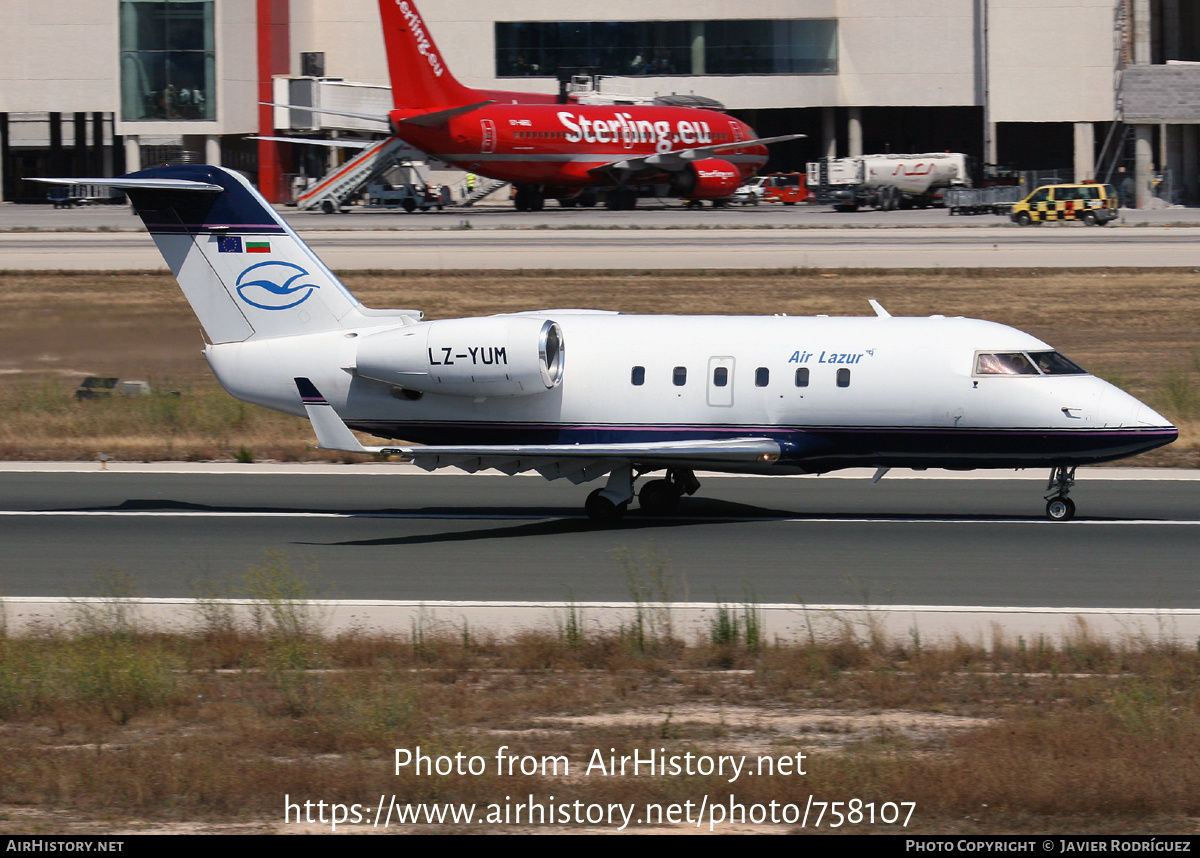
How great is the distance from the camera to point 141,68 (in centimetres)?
9588

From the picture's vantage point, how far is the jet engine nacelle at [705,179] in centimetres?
8581

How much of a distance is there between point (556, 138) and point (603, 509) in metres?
63.6

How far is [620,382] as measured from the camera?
69.6ft

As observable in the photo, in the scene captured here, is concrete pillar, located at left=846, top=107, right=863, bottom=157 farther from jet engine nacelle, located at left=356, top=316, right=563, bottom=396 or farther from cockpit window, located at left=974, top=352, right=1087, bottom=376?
jet engine nacelle, located at left=356, top=316, right=563, bottom=396

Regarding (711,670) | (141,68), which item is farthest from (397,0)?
(711,670)

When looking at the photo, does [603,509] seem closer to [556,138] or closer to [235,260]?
[235,260]

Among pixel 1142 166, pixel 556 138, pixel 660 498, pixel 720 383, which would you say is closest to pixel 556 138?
pixel 556 138

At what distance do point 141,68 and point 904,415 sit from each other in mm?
85656

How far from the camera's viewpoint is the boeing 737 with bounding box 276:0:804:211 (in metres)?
79.0

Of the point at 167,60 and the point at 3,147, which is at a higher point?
the point at 167,60

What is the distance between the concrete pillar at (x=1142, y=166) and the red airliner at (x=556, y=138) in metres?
23.9

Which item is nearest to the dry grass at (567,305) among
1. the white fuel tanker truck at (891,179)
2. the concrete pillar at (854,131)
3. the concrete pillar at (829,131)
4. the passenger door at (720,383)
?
the passenger door at (720,383)

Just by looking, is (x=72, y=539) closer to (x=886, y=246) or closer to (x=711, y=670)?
→ (x=711, y=670)

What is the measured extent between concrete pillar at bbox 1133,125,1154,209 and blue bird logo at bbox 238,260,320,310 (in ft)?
261
